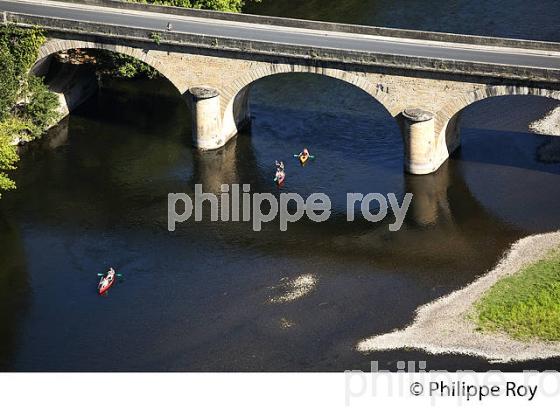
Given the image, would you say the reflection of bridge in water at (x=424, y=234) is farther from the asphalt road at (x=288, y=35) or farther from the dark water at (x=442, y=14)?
the dark water at (x=442, y=14)

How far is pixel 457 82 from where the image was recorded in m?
102

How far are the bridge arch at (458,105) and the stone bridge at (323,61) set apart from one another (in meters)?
0.08

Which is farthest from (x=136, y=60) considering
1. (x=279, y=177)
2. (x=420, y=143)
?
(x=420, y=143)

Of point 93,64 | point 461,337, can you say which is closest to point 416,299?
point 461,337

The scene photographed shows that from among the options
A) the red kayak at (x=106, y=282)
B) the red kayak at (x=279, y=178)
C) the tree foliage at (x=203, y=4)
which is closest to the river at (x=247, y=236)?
the red kayak at (x=106, y=282)

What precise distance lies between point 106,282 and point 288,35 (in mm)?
30454

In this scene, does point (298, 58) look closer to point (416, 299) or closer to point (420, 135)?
point (420, 135)

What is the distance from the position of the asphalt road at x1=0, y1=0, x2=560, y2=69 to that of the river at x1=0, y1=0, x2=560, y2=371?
9191 millimetres

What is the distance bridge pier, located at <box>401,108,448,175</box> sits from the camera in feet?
339

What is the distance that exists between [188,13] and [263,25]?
7.73 meters

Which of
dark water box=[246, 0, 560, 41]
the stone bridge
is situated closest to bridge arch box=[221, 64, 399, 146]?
the stone bridge

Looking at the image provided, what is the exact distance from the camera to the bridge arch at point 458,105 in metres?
100

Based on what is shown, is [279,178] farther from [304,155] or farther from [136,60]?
[136,60]

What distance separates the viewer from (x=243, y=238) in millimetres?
100062
